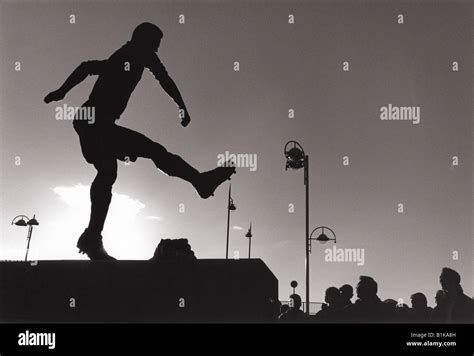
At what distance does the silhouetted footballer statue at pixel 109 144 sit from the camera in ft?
20.4

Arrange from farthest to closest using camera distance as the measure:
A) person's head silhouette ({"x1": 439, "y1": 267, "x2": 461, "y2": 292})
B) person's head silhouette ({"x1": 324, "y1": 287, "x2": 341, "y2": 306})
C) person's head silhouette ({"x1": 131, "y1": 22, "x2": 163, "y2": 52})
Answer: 1. person's head silhouette ({"x1": 131, "y1": 22, "x2": 163, "y2": 52})
2. person's head silhouette ({"x1": 324, "y1": 287, "x2": 341, "y2": 306})
3. person's head silhouette ({"x1": 439, "y1": 267, "x2": 461, "y2": 292})

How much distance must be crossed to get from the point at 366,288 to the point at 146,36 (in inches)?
172

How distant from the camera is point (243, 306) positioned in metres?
5.40

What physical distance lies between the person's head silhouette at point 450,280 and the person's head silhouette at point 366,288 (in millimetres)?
762

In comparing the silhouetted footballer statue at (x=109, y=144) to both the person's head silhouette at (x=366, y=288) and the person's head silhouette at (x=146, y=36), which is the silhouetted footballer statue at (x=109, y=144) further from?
the person's head silhouette at (x=366, y=288)

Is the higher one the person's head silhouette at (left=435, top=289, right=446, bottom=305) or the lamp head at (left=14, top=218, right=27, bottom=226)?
the lamp head at (left=14, top=218, right=27, bottom=226)

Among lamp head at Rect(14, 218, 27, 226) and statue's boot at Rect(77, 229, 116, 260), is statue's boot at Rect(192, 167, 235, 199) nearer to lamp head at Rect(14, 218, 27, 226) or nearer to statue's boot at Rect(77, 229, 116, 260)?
statue's boot at Rect(77, 229, 116, 260)

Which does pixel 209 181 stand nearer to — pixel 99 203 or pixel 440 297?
pixel 99 203

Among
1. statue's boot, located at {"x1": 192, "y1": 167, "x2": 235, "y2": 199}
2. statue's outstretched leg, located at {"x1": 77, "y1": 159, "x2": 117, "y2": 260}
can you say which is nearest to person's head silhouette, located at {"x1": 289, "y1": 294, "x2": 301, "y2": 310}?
statue's boot, located at {"x1": 192, "y1": 167, "x2": 235, "y2": 199}

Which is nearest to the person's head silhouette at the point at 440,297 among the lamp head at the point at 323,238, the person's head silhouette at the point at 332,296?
the person's head silhouette at the point at 332,296

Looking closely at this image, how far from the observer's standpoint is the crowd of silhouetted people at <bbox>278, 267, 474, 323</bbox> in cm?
514

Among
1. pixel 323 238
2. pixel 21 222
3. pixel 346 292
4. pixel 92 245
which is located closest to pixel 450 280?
pixel 346 292
